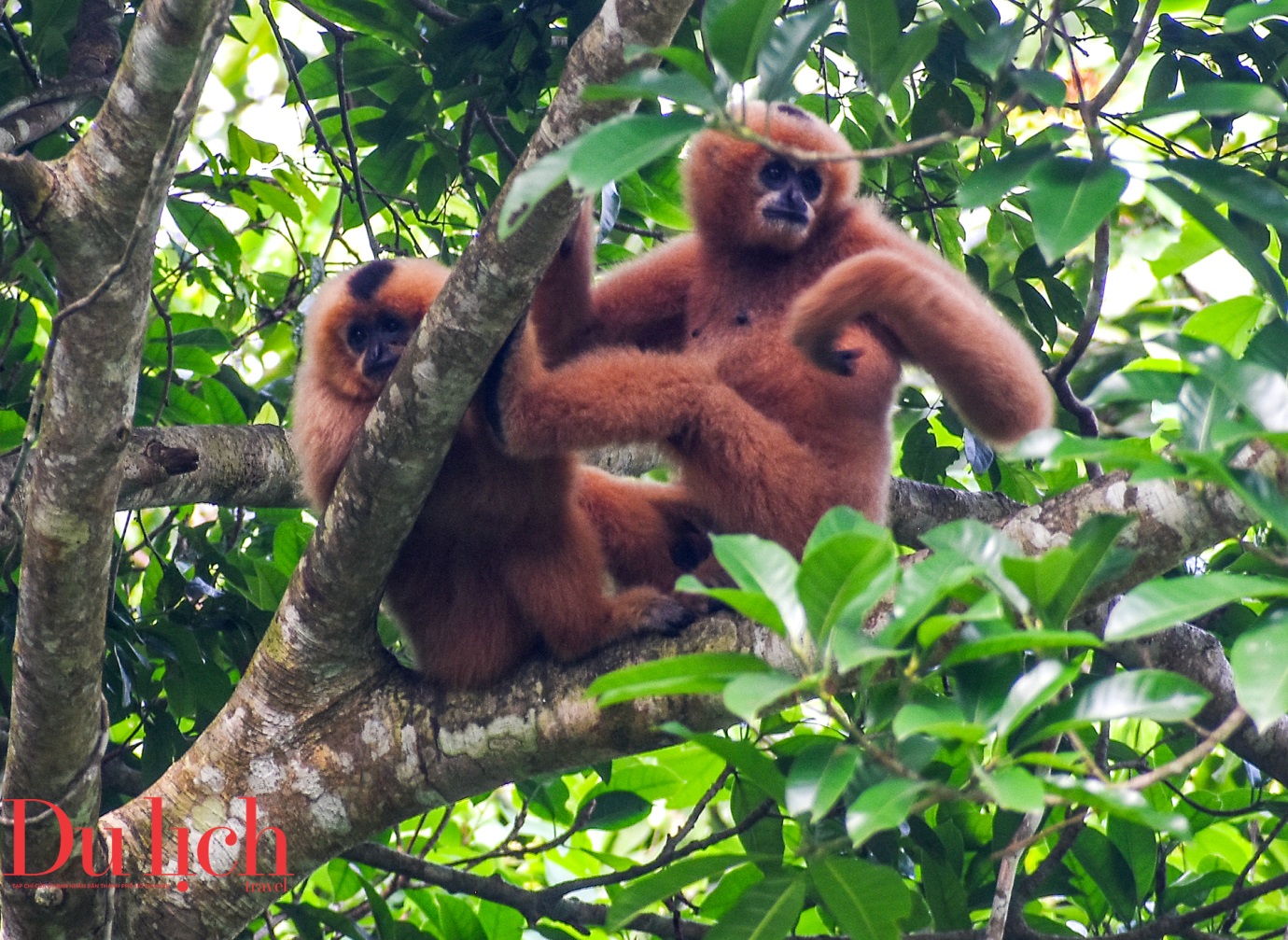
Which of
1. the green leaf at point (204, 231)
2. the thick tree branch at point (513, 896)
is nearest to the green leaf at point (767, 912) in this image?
the thick tree branch at point (513, 896)

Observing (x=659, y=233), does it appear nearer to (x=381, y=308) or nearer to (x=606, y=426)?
(x=381, y=308)

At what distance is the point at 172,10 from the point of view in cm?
260

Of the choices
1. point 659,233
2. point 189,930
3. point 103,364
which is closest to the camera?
point 103,364

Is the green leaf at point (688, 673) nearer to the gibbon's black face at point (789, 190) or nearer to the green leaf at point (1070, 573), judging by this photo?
the green leaf at point (1070, 573)

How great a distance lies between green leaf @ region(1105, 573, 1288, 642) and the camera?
178 centimetres

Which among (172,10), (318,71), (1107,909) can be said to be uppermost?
(318,71)

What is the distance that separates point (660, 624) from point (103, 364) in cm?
165

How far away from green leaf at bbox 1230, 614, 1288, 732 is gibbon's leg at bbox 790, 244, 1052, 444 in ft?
5.43

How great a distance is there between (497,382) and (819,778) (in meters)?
1.72

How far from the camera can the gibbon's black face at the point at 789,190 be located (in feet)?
13.6

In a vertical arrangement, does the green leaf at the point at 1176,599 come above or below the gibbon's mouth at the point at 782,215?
below

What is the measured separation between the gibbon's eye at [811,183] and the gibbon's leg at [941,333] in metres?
0.65

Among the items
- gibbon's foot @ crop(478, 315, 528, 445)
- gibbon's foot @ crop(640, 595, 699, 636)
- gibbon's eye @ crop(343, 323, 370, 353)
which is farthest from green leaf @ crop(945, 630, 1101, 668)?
gibbon's eye @ crop(343, 323, 370, 353)

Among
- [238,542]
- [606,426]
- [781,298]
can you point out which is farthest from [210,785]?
[781,298]
